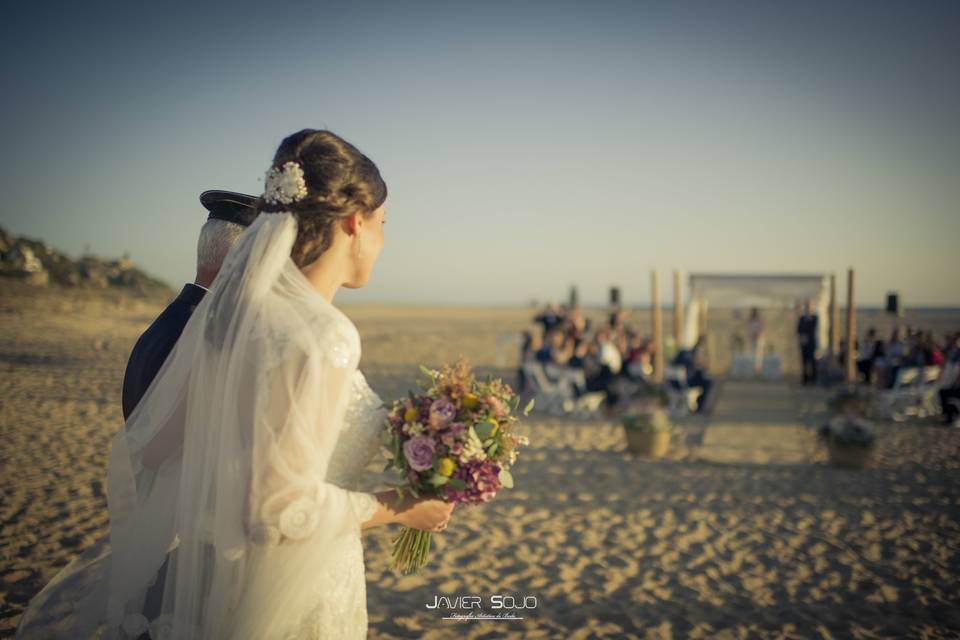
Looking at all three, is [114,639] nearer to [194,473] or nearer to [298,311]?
[194,473]

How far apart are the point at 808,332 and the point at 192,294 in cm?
1717

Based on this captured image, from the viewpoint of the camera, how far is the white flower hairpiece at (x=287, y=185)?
5.71 ft

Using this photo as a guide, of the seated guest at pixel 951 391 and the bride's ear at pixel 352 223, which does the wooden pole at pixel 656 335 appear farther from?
the bride's ear at pixel 352 223

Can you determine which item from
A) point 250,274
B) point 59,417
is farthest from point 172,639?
point 59,417

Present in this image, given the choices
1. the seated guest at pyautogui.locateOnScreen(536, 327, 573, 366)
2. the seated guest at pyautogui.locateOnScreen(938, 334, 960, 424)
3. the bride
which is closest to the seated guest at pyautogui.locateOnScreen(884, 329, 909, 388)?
the seated guest at pyautogui.locateOnScreen(938, 334, 960, 424)

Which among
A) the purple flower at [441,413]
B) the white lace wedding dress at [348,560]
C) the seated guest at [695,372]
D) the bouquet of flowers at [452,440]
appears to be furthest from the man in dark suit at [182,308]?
the seated guest at [695,372]

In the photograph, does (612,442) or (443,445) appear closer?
(443,445)

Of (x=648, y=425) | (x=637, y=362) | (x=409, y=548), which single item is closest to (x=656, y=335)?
(x=637, y=362)

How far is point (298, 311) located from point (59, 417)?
10.7 meters

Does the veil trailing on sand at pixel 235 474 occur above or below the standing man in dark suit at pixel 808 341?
above

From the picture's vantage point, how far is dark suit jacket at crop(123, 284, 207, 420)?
199 cm

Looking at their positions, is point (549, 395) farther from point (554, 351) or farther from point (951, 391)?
point (951, 391)

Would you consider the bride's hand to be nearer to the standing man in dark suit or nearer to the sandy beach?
the sandy beach

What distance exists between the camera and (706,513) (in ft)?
20.4
